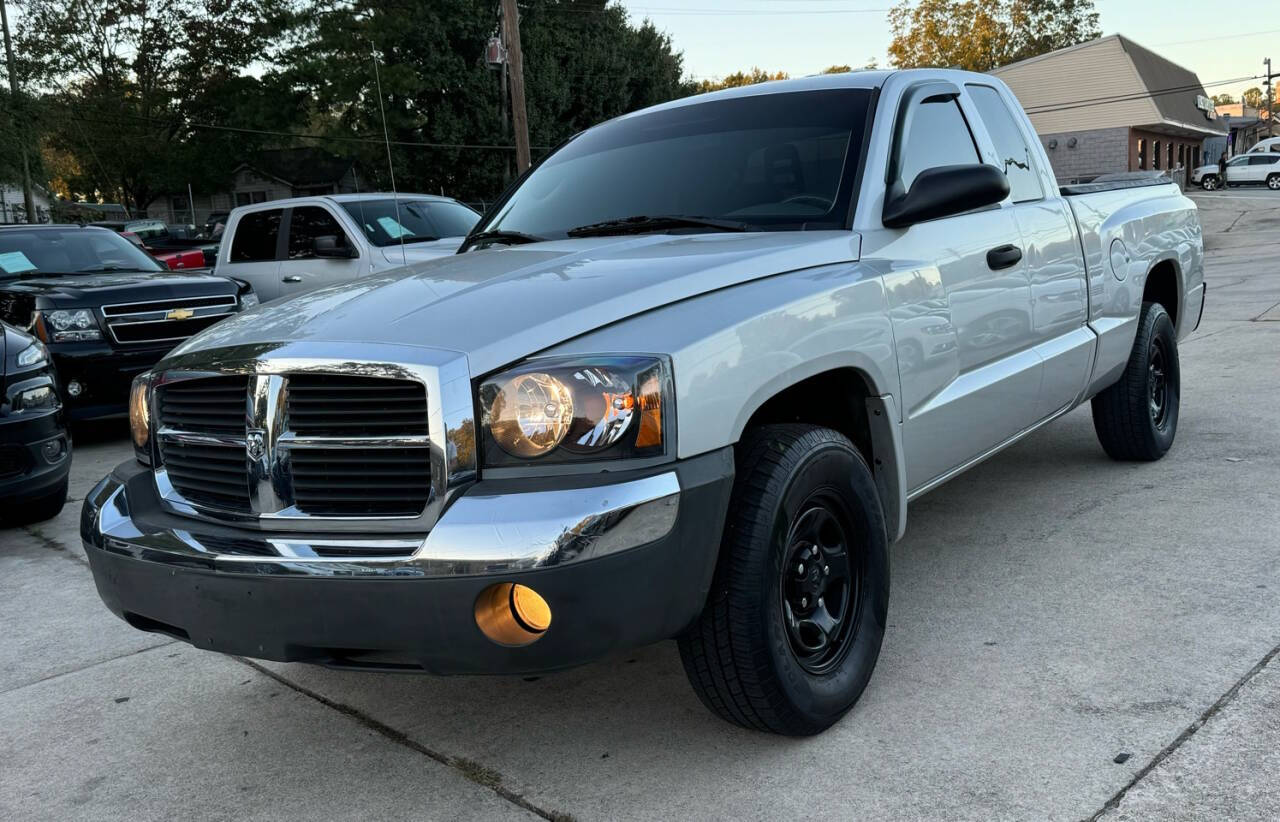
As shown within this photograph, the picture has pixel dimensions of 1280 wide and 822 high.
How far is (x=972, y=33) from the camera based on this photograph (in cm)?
6106

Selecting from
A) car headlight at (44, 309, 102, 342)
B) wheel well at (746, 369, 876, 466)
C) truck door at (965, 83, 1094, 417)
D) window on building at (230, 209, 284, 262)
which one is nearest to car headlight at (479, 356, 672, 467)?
wheel well at (746, 369, 876, 466)

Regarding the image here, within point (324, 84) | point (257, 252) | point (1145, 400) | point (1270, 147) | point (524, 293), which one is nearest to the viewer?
point (524, 293)

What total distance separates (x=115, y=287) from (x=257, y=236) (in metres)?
2.64

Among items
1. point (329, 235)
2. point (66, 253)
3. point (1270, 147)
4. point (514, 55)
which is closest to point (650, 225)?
point (329, 235)

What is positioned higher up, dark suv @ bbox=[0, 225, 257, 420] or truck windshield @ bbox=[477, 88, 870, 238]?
truck windshield @ bbox=[477, 88, 870, 238]

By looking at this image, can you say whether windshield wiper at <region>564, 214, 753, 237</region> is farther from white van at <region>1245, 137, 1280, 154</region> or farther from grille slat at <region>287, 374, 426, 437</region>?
white van at <region>1245, 137, 1280, 154</region>

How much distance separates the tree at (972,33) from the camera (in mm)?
60844

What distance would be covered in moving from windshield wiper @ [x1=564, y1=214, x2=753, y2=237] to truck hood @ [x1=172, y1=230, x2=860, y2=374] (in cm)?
11

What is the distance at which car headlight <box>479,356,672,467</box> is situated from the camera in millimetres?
2402

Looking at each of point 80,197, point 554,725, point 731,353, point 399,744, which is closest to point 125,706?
point 399,744

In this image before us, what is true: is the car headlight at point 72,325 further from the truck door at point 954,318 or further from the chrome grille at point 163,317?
the truck door at point 954,318

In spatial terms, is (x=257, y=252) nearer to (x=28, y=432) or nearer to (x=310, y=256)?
(x=310, y=256)

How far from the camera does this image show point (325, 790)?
2.79 meters

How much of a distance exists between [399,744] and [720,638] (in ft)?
3.30
